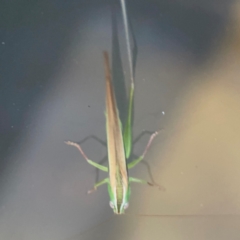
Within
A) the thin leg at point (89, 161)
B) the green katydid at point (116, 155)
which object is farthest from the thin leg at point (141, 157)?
the thin leg at point (89, 161)

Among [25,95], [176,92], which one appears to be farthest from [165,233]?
[25,95]

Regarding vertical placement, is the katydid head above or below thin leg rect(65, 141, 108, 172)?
below

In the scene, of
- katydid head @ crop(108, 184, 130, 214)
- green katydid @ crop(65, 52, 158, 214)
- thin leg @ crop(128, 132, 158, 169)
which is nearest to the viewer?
green katydid @ crop(65, 52, 158, 214)

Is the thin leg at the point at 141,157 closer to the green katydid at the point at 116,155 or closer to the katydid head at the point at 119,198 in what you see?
the green katydid at the point at 116,155

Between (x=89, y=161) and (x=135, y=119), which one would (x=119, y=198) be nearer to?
(x=89, y=161)

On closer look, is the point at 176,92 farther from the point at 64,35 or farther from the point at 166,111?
the point at 64,35

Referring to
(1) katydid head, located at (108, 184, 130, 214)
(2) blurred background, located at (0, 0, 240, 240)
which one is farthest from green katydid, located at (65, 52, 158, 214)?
(2) blurred background, located at (0, 0, 240, 240)

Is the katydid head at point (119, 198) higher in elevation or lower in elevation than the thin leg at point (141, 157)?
lower

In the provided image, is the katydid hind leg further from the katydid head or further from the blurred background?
the katydid head
